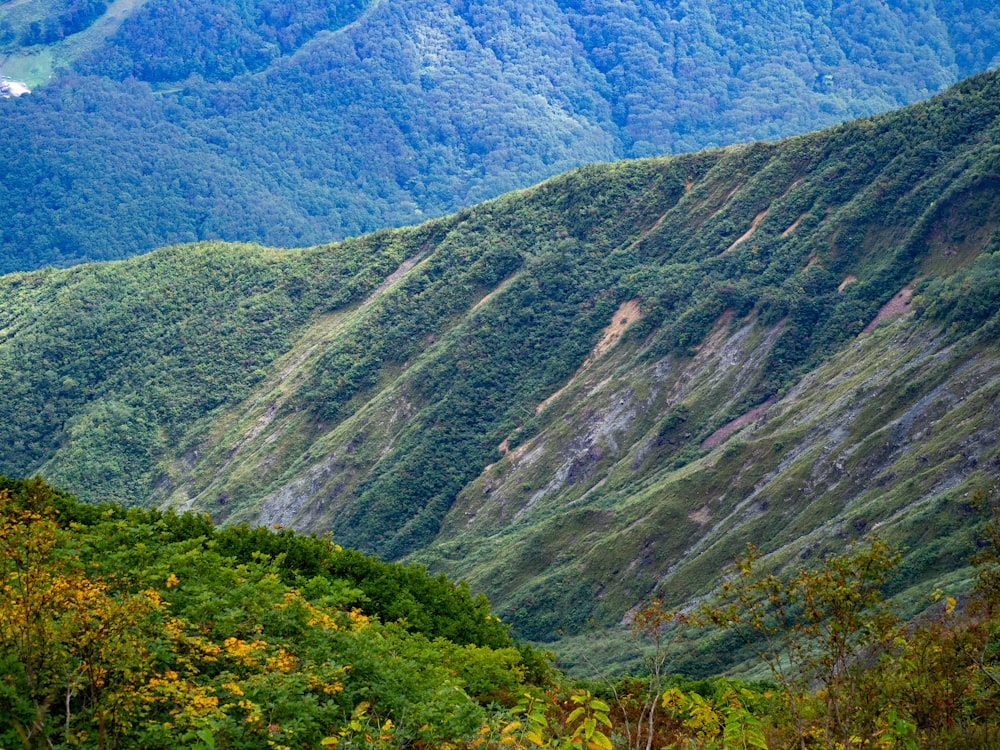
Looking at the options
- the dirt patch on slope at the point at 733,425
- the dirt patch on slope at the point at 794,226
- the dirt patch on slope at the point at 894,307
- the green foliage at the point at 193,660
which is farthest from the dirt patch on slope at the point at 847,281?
the green foliage at the point at 193,660

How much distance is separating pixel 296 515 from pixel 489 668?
81.7 m

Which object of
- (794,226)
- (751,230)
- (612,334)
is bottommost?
(612,334)

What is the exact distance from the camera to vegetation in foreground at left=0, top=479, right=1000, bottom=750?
1499cm

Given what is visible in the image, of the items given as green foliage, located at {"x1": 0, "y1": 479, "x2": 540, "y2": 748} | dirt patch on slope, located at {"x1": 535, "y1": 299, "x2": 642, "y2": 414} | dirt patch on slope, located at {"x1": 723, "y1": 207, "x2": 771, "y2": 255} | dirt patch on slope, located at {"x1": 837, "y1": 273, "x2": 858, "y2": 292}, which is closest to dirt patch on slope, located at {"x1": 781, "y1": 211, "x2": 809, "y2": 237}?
dirt patch on slope, located at {"x1": 723, "y1": 207, "x2": 771, "y2": 255}

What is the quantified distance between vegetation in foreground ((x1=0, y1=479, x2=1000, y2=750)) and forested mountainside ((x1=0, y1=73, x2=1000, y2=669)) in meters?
34.6

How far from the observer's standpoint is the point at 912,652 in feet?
58.9

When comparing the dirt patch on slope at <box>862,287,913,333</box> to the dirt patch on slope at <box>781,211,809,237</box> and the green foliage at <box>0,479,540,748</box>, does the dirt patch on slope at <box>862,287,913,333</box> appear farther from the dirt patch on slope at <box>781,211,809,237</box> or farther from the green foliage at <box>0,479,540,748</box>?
the green foliage at <box>0,479,540,748</box>

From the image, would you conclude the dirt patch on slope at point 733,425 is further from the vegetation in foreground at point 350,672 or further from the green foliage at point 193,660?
the green foliage at point 193,660

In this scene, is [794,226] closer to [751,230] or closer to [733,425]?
[751,230]

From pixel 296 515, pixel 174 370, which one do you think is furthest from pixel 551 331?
pixel 174 370

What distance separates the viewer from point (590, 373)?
101 m

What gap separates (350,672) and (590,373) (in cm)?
8225

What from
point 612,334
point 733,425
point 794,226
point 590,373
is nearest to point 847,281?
point 794,226

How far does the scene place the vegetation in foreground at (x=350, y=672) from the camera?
49.2ft
